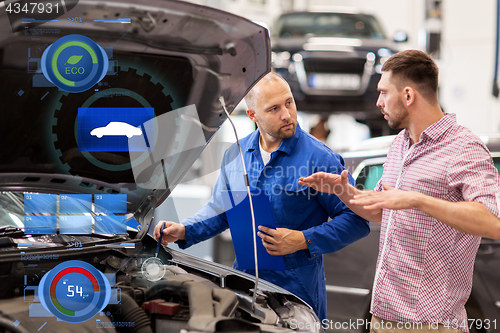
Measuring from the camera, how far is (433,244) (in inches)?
55.7

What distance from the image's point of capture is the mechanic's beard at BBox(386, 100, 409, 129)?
149cm

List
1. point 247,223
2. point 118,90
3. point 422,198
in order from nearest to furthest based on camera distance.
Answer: point 422,198, point 118,90, point 247,223

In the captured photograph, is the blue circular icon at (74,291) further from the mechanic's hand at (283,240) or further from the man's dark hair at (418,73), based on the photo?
the man's dark hair at (418,73)

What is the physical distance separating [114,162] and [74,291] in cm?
54

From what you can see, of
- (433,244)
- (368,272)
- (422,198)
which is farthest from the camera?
(368,272)

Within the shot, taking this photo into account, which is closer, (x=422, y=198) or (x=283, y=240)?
(x=422, y=198)

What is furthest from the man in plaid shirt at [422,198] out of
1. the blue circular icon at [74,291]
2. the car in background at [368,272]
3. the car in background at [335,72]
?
the car in background at [335,72]

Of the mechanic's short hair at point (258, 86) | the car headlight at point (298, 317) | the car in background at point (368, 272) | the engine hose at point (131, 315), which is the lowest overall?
the car in background at point (368, 272)

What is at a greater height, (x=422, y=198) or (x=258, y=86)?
(x=258, y=86)

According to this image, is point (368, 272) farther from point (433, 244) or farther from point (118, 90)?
point (118, 90)

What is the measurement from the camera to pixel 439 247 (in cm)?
141

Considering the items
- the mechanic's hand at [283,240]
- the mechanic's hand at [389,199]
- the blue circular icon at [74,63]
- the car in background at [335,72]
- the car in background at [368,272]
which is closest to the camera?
the mechanic's hand at [389,199]

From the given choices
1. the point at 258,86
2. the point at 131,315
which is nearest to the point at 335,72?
the point at 258,86

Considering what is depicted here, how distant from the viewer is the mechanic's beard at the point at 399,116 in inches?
58.5
